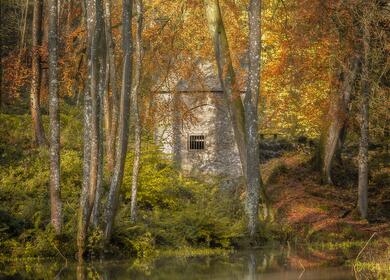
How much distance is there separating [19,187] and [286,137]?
19550 millimetres

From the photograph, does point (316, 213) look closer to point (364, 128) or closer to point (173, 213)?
point (364, 128)

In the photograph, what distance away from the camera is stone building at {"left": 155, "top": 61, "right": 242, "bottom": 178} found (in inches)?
1527

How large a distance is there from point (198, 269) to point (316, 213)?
1354 cm

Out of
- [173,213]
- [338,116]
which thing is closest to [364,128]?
[338,116]

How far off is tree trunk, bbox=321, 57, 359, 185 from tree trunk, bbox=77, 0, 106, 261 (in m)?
11.9

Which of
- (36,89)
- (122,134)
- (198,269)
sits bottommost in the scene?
(198,269)

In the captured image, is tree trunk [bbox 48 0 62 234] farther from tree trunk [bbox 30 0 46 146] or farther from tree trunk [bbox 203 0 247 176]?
tree trunk [bbox 203 0 247 176]

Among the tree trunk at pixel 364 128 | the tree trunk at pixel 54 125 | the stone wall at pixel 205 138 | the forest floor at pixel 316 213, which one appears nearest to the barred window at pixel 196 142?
the stone wall at pixel 205 138

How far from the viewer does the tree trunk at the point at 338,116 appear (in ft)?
103

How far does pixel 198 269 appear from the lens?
1927cm

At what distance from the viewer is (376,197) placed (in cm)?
3422

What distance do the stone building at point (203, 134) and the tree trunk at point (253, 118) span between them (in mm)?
12477

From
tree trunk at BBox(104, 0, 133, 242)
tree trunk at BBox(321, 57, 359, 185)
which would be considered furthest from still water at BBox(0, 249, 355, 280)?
tree trunk at BBox(321, 57, 359, 185)

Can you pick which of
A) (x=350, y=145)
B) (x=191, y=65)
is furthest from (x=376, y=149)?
(x=191, y=65)
